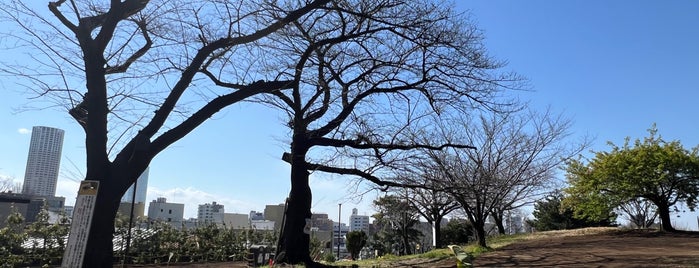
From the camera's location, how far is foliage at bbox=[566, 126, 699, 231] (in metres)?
24.5

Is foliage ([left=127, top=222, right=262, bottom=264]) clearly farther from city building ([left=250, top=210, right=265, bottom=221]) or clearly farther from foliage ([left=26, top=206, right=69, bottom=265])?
city building ([left=250, top=210, right=265, bottom=221])

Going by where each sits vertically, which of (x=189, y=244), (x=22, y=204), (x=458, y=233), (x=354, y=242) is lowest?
(x=189, y=244)

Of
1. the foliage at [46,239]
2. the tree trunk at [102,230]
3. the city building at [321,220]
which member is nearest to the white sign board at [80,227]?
the tree trunk at [102,230]

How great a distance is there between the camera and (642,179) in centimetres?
2450

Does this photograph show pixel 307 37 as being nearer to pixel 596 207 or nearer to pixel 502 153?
pixel 502 153

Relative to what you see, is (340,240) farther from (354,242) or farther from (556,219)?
(556,219)

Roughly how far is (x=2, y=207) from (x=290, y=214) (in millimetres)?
19388

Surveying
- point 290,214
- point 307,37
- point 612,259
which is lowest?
point 612,259

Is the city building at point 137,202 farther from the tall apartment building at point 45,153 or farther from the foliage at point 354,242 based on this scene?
the foliage at point 354,242

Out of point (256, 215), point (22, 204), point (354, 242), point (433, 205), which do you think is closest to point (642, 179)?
point (433, 205)

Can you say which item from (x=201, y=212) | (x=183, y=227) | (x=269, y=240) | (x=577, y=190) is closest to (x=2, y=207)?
(x=183, y=227)

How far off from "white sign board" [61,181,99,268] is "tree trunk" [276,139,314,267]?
216 inches

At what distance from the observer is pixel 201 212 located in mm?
64125

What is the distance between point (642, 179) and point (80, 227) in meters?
24.3
